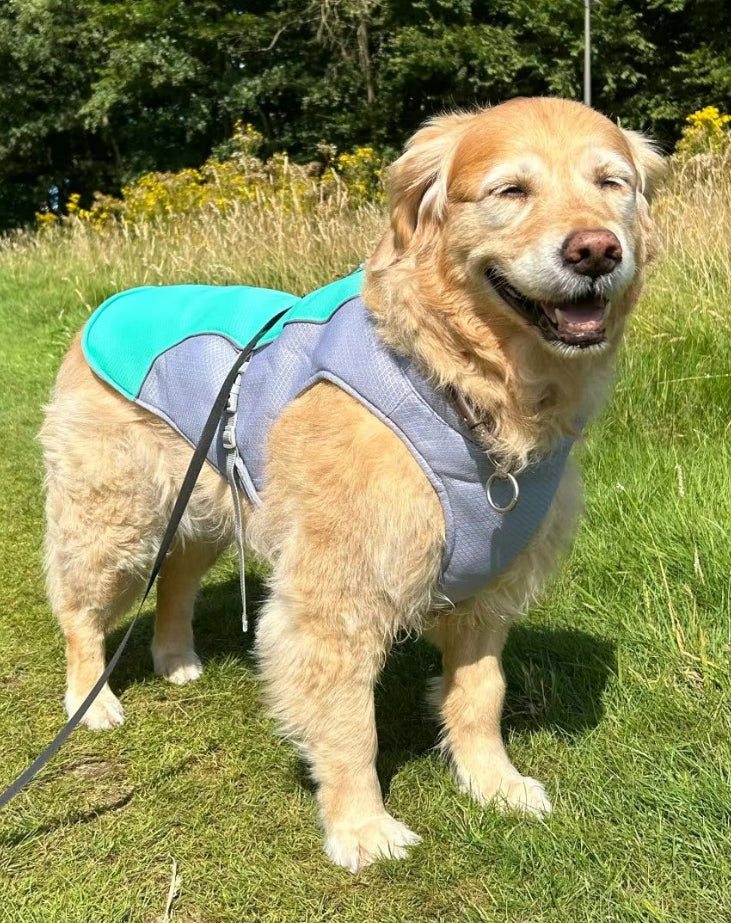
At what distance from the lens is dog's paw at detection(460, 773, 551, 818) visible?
2613 millimetres

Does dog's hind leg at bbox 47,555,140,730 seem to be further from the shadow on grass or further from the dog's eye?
the dog's eye

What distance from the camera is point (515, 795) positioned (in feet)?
8.73

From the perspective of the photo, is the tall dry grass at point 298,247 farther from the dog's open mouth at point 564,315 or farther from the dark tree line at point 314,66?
the dark tree line at point 314,66

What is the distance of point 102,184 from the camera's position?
29.9 metres

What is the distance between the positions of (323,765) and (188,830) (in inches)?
20.1

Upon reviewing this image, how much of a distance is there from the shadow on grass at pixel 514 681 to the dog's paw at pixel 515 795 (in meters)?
0.29

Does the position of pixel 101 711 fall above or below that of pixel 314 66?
above

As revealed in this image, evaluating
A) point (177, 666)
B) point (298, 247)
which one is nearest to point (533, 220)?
point (177, 666)

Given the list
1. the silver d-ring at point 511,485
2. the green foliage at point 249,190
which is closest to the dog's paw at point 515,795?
the silver d-ring at point 511,485

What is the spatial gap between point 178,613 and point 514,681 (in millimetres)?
1405

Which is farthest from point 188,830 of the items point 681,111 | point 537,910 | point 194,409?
point 681,111

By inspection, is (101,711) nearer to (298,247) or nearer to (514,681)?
(514,681)

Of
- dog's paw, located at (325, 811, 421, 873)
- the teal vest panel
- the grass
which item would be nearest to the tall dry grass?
the grass

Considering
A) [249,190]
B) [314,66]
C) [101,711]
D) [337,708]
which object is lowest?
[314,66]
